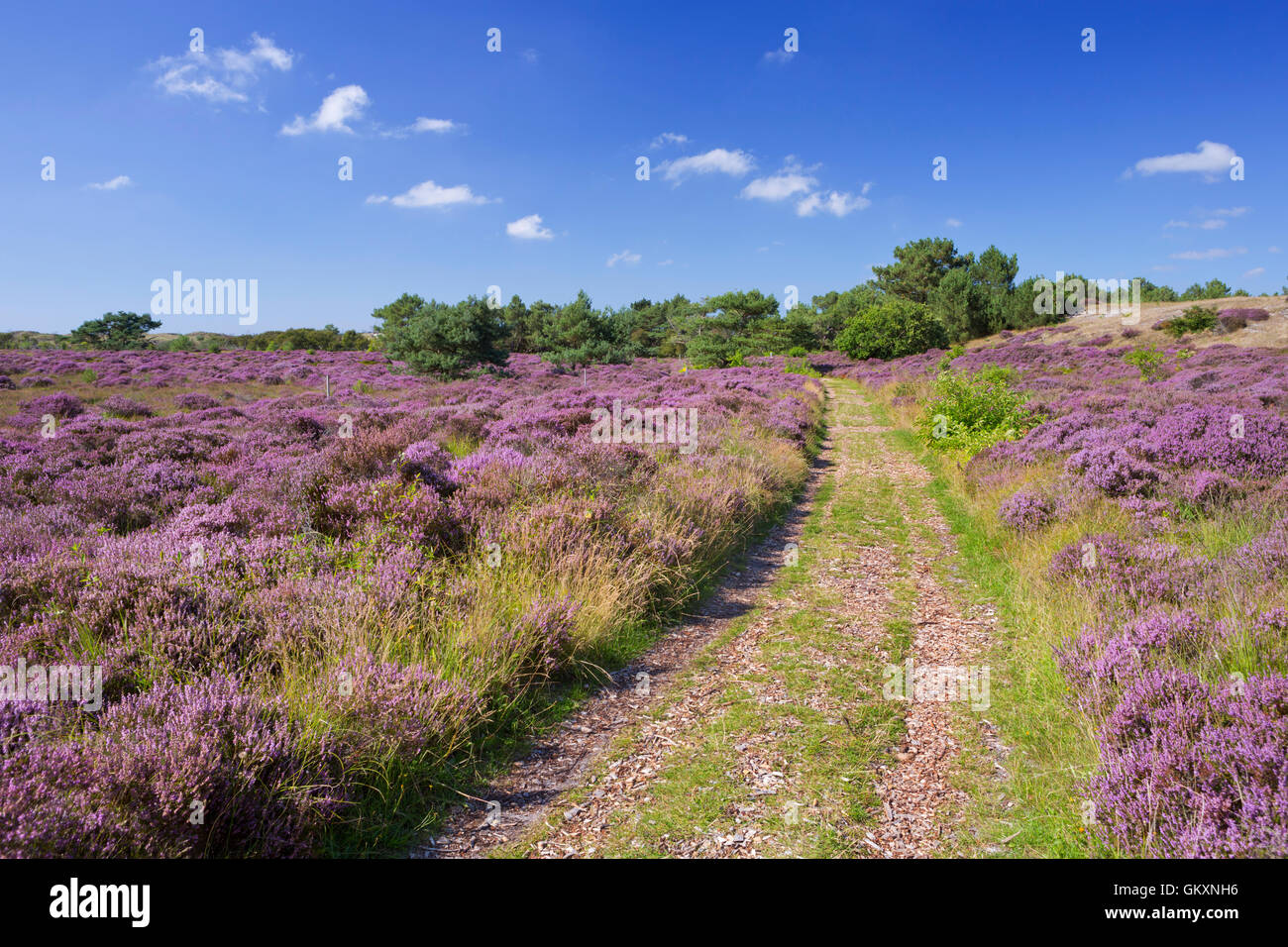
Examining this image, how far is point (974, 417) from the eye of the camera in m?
15.4

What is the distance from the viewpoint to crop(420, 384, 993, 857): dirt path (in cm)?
333

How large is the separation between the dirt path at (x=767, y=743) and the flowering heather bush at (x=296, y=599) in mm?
639

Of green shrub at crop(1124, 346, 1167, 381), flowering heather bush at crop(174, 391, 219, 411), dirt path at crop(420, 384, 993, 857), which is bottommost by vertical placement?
dirt path at crop(420, 384, 993, 857)

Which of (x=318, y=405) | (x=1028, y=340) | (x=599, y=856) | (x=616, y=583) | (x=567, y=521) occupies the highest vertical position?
(x=1028, y=340)

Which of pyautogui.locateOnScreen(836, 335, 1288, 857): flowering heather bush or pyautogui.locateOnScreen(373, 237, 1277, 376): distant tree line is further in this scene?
pyautogui.locateOnScreen(373, 237, 1277, 376): distant tree line

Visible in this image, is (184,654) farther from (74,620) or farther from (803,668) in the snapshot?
(803,668)

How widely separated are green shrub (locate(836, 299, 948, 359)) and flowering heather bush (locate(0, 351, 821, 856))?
44.1 meters

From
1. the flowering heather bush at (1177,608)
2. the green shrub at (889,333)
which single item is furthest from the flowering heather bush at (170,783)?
the green shrub at (889,333)

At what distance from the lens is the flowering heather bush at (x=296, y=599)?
2.78 m

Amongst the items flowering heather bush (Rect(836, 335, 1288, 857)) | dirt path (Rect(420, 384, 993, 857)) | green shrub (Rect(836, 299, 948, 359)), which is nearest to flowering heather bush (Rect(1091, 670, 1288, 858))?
flowering heather bush (Rect(836, 335, 1288, 857))

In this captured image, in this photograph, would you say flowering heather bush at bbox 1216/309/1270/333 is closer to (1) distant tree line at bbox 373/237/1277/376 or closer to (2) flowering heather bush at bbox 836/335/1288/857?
(1) distant tree line at bbox 373/237/1277/376
